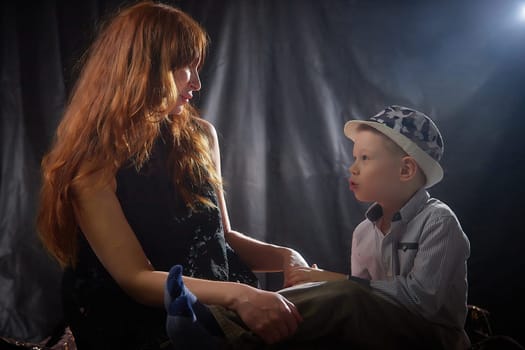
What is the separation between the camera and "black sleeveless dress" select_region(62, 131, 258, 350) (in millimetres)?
981

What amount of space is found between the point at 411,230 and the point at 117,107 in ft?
1.73

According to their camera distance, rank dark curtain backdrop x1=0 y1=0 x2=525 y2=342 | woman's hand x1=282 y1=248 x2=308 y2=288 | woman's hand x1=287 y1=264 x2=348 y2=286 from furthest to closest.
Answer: dark curtain backdrop x1=0 y1=0 x2=525 y2=342 → woman's hand x1=282 y1=248 x2=308 y2=288 → woman's hand x1=287 y1=264 x2=348 y2=286

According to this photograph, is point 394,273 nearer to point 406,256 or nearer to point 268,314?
point 406,256

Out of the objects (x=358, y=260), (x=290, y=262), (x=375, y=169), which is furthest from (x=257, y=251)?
(x=375, y=169)

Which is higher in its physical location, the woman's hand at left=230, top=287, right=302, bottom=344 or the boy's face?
the boy's face

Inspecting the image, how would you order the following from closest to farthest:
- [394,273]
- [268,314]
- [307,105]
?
[268,314] < [394,273] < [307,105]

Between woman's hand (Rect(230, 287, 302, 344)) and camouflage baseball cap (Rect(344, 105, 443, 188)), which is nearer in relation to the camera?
woman's hand (Rect(230, 287, 302, 344))

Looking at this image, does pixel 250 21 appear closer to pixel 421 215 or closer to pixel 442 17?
pixel 442 17

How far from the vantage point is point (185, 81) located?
998 mm

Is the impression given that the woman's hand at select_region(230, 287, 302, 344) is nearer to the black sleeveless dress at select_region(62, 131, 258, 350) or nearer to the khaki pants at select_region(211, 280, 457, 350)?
the khaki pants at select_region(211, 280, 457, 350)

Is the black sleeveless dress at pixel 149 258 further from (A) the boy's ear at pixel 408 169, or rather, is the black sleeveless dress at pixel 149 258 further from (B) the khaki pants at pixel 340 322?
(A) the boy's ear at pixel 408 169

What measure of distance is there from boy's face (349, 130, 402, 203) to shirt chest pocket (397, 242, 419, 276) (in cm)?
8

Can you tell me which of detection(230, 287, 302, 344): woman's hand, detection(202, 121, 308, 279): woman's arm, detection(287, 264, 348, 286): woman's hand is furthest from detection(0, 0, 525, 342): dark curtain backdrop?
detection(230, 287, 302, 344): woman's hand

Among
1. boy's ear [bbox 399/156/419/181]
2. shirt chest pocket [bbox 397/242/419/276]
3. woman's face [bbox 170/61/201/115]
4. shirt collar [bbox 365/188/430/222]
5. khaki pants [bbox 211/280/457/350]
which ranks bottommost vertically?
khaki pants [bbox 211/280/457/350]
